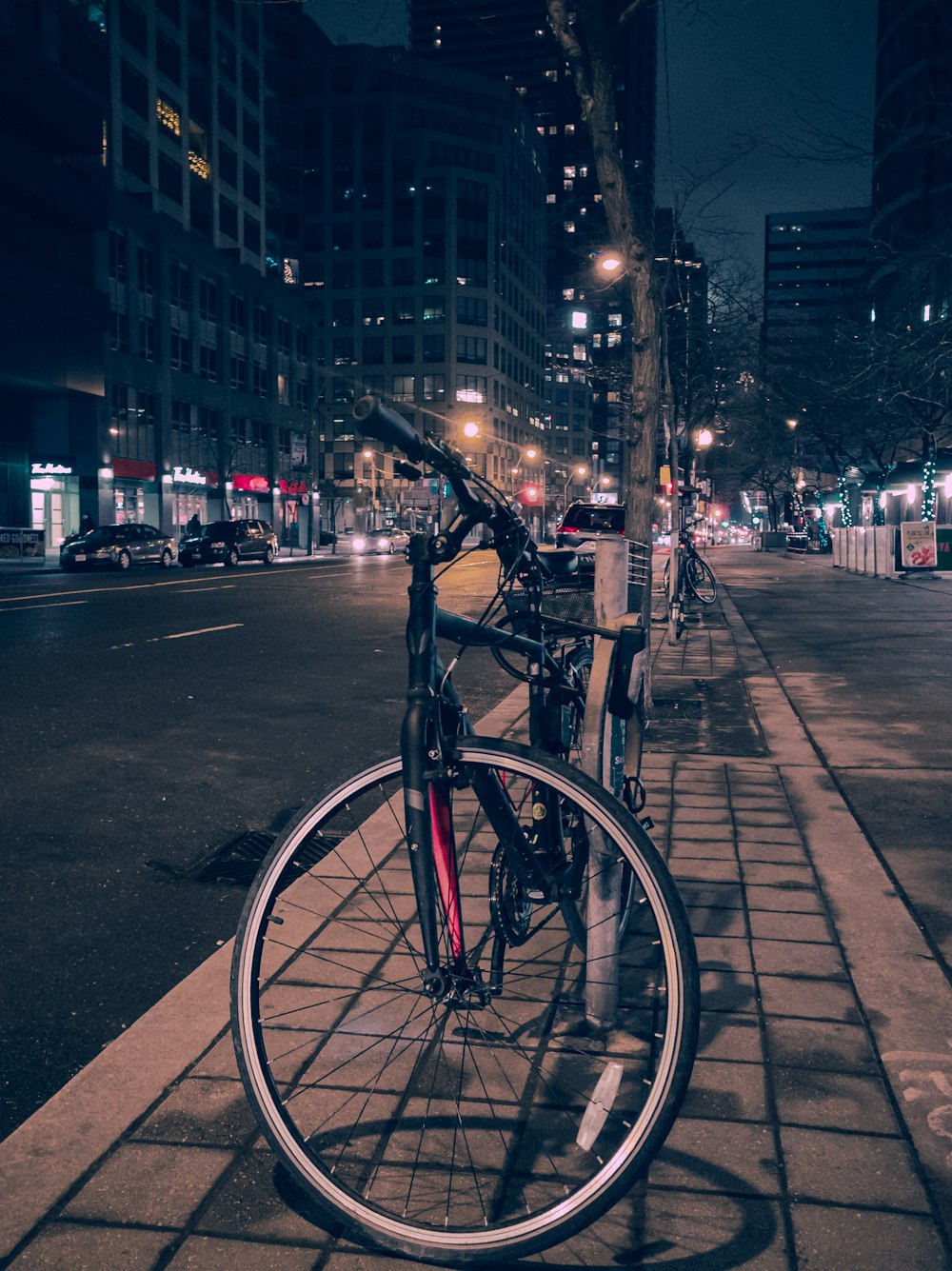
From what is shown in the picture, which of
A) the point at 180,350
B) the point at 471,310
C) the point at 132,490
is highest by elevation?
the point at 471,310

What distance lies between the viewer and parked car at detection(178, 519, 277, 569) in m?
41.5

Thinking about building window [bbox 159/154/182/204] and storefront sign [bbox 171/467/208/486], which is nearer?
storefront sign [bbox 171/467/208/486]

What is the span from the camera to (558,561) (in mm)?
3090

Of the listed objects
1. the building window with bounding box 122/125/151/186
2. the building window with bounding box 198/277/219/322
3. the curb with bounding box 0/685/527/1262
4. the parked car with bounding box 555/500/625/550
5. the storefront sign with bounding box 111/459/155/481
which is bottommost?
the curb with bounding box 0/685/527/1262

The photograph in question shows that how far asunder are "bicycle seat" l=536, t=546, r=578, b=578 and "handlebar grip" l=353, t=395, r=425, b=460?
2.46 ft

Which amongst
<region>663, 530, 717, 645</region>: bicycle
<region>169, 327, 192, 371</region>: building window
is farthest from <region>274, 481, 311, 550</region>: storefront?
<region>663, 530, 717, 645</region>: bicycle

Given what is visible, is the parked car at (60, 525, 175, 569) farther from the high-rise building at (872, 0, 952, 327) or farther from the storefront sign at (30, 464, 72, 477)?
the high-rise building at (872, 0, 952, 327)

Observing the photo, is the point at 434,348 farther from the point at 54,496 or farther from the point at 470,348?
the point at 54,496

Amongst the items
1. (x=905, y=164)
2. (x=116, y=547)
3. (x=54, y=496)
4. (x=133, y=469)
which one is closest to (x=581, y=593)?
(x=116, y=547)

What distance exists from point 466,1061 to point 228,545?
40.8m

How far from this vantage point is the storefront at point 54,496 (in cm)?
4641

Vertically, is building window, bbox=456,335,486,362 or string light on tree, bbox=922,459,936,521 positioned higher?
building window, bbox=456,335,486,362

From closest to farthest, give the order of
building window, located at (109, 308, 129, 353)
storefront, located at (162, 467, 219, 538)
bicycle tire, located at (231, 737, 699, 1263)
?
1. bicycle tire, located at (231, 737, 699, 1263)
2. building window, located at (109, 308, 129, 353)
3. storefront, located at (162, 467, 219, 538)

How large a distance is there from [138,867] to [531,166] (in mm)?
148746
